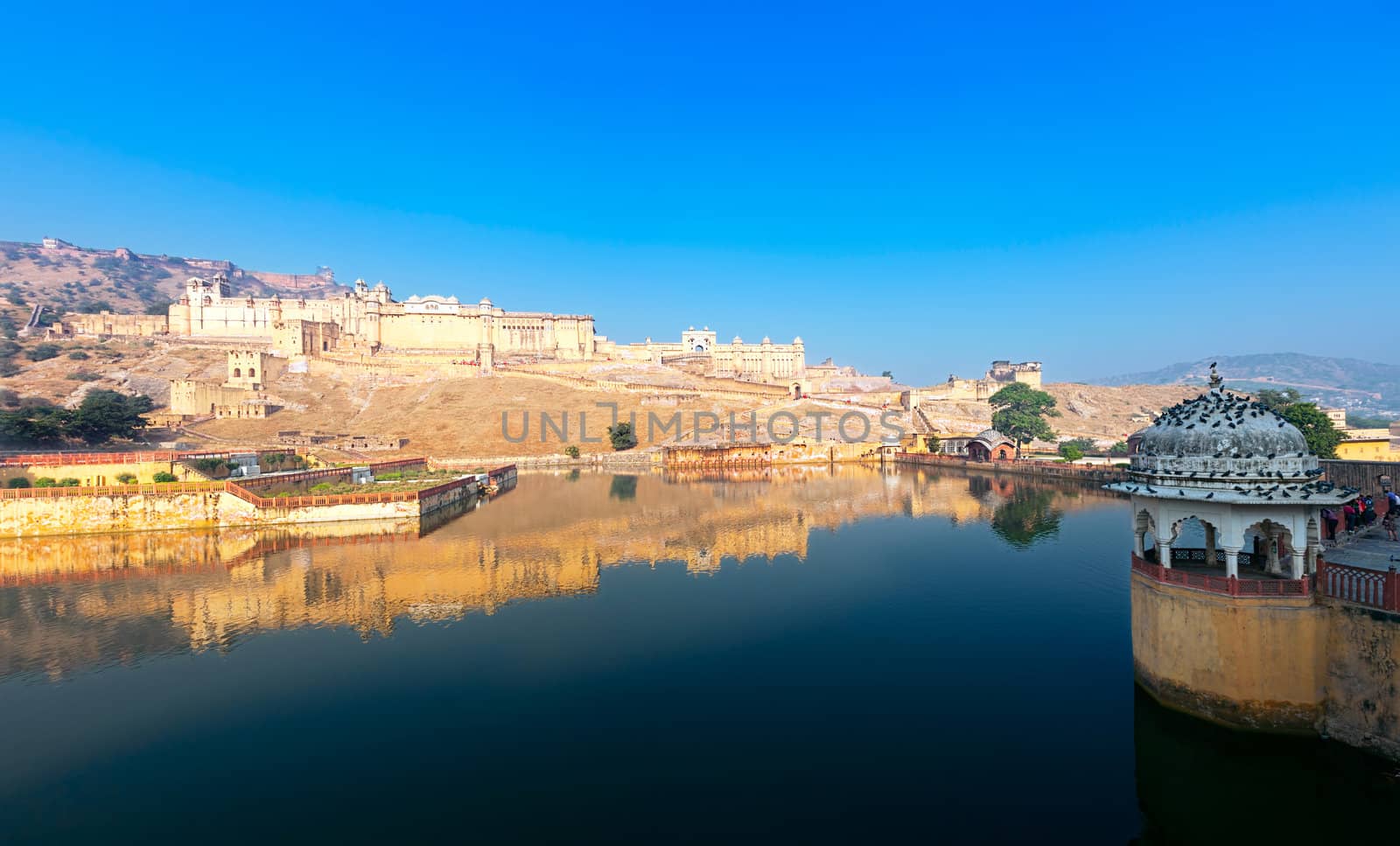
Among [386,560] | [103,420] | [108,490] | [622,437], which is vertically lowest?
[386,560]

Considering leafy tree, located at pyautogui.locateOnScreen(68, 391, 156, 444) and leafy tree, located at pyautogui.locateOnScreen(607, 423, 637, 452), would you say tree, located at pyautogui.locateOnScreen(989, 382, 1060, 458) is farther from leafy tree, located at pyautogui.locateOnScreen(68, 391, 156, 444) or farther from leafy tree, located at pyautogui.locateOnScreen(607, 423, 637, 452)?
leafy tree, located at pyautogui.locateOnScreen(68, 391, 156, 444)

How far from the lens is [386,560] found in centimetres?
2286

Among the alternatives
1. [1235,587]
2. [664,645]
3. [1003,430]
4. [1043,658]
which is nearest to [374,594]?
[664,645]

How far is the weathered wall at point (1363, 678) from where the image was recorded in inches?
325

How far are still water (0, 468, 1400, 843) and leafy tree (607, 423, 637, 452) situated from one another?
38931 millimetres

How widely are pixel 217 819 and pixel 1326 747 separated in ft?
48.9

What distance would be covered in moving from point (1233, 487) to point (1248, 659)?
2.40 meters

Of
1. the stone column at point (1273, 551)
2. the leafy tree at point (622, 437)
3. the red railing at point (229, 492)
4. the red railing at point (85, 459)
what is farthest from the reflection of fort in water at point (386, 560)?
the leafy tree at point (622, 437)

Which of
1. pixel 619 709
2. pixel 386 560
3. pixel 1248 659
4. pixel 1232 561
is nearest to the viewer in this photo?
pixel 1248 659

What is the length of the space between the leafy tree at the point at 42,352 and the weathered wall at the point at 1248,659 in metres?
107

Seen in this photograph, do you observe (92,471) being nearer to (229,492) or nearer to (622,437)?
(229,492)

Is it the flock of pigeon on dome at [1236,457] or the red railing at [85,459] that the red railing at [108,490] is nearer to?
the red railing at [85,459]

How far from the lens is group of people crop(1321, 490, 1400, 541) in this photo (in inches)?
469

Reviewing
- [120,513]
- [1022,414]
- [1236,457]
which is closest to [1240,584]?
[1236,457]
